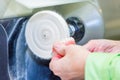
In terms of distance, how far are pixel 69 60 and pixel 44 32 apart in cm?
24

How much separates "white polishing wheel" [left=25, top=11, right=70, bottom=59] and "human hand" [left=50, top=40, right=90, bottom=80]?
121mm

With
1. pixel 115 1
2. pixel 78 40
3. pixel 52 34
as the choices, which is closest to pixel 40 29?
pixel 52 34

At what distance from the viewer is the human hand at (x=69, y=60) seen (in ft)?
1.52

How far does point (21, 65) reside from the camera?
28.7 inches

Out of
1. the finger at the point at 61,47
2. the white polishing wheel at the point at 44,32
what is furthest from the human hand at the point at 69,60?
the white polishing wheel at the point at 44,32

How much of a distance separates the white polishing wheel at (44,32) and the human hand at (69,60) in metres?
0.12

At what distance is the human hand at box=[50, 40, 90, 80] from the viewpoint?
46 cm

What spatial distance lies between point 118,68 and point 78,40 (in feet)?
1.32

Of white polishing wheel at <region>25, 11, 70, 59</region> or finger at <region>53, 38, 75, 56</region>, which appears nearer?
finger at <region>53, 38, 75, 56</region>

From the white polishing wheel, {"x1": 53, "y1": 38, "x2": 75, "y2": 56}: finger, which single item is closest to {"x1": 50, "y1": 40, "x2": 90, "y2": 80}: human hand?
{"x1": 53, "y1": 38, "x2": 75, "y2": 56}: finger

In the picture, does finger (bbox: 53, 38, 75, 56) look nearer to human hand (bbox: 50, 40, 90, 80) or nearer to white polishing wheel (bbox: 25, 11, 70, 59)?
human hand (bbox: 50, 40, 90, 80)

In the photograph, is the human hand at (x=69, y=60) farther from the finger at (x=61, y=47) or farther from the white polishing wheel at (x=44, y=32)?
the white polishing wheel at (x=44, y=32)

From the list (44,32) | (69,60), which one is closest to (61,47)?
(69,60)

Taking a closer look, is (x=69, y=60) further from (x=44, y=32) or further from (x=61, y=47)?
(x=44, y=32)
